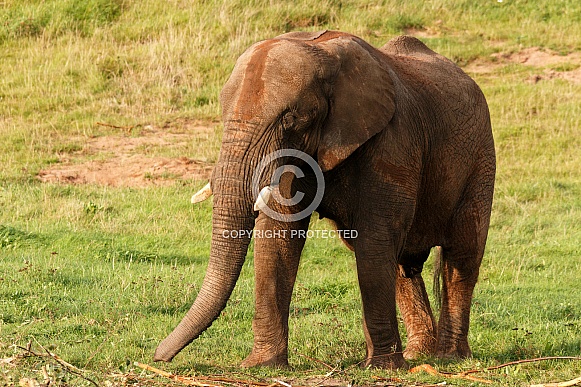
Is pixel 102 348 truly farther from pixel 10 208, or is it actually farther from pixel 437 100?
pixel 10 208

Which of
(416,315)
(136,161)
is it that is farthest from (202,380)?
(136,161)

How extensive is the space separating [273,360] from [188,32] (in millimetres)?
12796

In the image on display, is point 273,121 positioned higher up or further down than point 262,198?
higher up

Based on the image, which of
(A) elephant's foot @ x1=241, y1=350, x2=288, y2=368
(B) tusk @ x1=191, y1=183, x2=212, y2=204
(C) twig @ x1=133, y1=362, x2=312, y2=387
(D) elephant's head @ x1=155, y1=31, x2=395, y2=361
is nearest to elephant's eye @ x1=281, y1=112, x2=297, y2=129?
(D) elephant's head @ x1=155, y1=31, x2=395, y2=361

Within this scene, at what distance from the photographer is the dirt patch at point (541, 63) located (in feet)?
63.2

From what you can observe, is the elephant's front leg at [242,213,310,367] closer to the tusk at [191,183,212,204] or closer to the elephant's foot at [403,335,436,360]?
the tusk at [191,183,212,204]

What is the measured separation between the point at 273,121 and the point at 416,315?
10.5 feet

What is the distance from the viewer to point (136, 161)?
15805 millimetres

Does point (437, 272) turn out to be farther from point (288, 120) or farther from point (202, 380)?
point (202, 380)

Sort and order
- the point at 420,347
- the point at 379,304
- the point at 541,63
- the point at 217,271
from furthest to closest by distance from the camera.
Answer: the point at 541,63 → the point at 420,347 → the point at 379,304 → the point at 217,271

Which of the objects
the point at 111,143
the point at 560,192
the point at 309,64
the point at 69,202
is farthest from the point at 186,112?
the point at 309,64

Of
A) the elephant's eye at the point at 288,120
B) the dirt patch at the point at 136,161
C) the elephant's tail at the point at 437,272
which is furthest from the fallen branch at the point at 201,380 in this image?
the dirt patch at the point at 136,161

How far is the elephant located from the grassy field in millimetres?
461

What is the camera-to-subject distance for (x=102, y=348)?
825 centimetres
